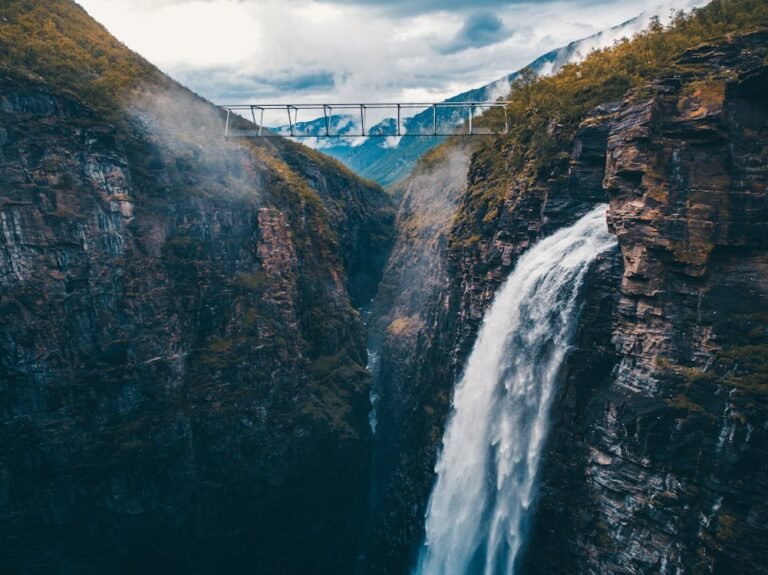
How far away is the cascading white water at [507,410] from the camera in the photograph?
48.9 m

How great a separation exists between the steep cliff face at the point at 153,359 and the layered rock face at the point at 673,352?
115 ft

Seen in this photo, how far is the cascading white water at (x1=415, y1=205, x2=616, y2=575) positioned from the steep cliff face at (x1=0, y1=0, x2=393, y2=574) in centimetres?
2136

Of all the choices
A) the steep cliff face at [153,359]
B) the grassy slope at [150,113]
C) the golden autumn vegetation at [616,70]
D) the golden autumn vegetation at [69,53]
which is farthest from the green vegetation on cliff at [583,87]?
the golden autumn vegetation at [69,53]

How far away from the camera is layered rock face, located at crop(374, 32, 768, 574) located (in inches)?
1442

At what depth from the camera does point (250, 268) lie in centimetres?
7775

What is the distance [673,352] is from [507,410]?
17.9m

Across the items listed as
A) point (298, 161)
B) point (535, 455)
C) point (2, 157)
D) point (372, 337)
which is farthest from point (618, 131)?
point (298, 161)

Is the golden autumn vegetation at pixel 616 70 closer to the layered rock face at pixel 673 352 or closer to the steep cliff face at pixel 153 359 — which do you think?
the layered rock face at pixel 673 352

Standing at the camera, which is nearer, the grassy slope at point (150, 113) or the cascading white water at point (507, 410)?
the cascading white water at point (507, 410)

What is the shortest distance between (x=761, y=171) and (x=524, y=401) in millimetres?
26613

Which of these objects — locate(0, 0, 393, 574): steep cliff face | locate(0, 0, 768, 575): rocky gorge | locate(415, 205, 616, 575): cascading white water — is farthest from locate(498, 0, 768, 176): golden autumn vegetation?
locate(0, 0, 393, 574): steep cliff face

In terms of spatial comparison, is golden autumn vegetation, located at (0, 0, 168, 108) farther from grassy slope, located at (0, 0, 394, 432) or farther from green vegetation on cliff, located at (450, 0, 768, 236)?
green vegetation on cliff, located at (450, 0, 768, 236)

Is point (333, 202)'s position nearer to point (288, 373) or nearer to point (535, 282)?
point (288, 373)

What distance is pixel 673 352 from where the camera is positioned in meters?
39.8
